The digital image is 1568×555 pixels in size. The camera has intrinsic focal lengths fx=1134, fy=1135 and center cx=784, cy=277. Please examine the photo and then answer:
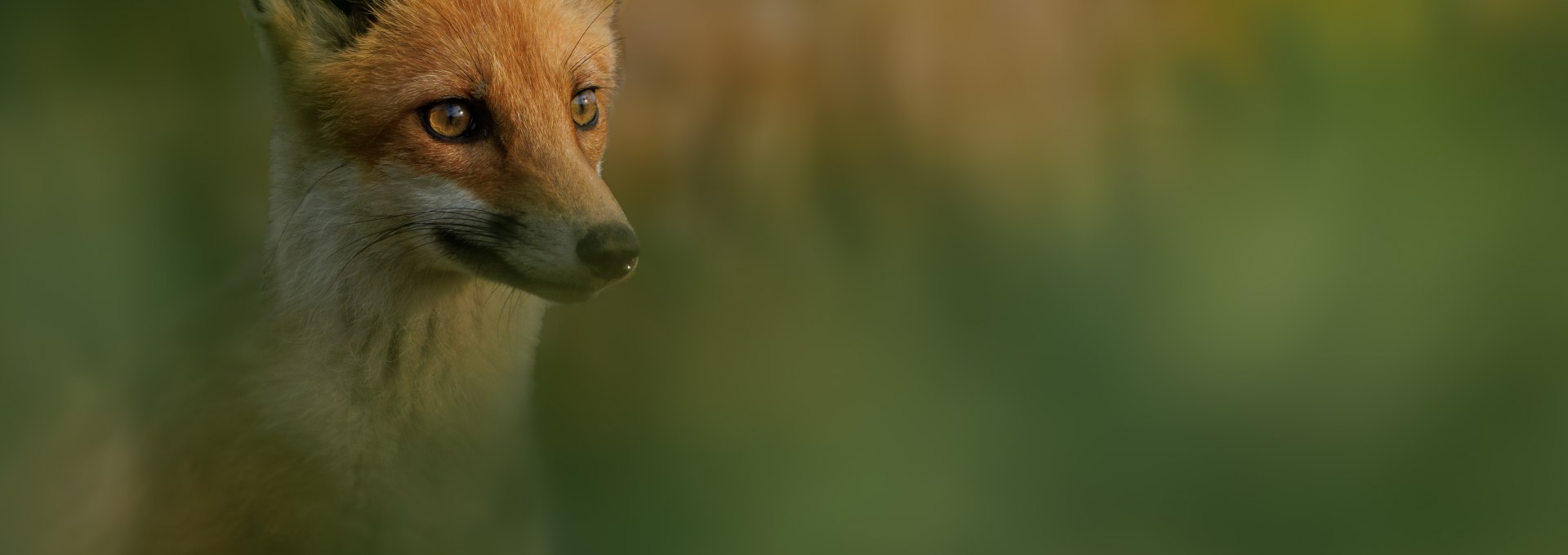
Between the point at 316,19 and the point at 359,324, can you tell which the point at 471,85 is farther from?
the point at 359,324

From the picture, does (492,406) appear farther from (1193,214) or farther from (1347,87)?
(1347,87)

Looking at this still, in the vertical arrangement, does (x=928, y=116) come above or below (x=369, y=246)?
above

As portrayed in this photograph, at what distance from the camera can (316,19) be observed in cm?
112

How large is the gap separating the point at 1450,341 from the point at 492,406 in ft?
4.99

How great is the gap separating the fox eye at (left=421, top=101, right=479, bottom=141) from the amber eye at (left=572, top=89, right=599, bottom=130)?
107mm

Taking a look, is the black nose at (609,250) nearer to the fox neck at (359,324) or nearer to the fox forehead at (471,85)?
the fox forehead at (471,85)

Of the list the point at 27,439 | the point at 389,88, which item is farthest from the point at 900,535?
the point at 27,439

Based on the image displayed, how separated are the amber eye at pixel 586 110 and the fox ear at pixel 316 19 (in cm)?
22

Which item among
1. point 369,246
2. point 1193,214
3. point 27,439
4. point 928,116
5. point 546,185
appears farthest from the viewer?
point 1193,214

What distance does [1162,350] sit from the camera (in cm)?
176

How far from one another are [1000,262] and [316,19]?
3.27ft

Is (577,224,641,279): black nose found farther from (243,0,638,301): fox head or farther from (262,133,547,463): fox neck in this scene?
(262,133,547,463): fox neck

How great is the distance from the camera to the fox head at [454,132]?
1.02 meters

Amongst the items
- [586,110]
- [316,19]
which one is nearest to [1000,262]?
[586,110]
